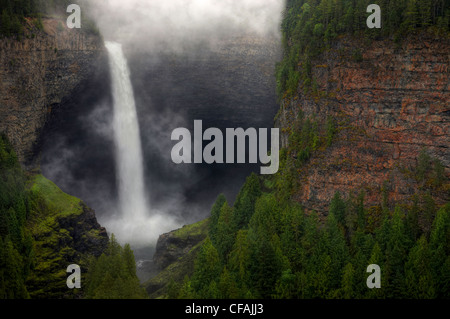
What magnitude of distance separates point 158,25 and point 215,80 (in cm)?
1479

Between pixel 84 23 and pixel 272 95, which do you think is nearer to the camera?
pixel 84 23

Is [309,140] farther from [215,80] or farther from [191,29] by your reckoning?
[191,29]

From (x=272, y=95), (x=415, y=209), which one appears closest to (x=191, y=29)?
(x=272, y=95)

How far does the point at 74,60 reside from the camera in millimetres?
95438

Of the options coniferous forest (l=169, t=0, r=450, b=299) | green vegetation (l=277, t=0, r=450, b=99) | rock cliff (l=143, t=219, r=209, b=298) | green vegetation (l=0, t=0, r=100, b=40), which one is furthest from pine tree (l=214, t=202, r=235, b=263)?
green vegetation (l=0, t=0, r=100, b=40)

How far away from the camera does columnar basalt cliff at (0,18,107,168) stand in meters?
84.5

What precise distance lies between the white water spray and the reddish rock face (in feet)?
118

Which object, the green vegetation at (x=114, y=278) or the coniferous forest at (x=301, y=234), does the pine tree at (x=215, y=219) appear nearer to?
the coniferous forest at (x=301, y=234)

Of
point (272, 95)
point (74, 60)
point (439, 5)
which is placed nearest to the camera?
point (439, 5)

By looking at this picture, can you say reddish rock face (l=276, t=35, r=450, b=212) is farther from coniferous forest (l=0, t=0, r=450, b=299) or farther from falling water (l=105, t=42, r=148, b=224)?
falling water (l=105, t=42, r=148, b=224)

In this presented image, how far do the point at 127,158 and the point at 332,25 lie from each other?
47880 mm

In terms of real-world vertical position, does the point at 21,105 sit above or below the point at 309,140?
above
